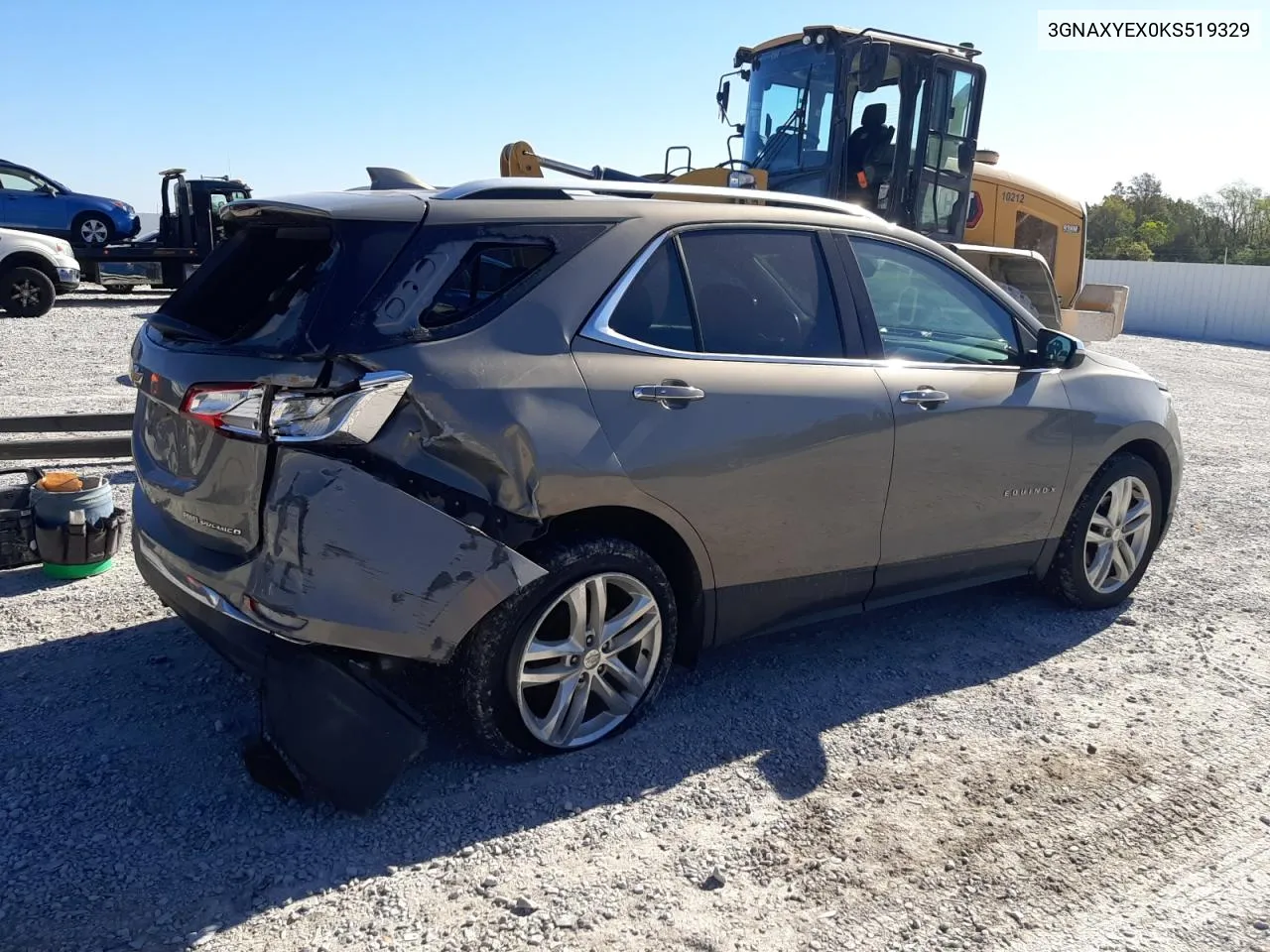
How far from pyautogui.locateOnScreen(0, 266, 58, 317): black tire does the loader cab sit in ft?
38.7

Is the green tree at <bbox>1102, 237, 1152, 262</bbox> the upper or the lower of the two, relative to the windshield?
upper

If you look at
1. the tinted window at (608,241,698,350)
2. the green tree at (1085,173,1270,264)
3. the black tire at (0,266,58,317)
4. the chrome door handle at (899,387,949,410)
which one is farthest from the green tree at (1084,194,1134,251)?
the tinted window at (608,241,698,350)

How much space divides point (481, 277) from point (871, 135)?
23.4 feet

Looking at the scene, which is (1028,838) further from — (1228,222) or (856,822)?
(1228,222)

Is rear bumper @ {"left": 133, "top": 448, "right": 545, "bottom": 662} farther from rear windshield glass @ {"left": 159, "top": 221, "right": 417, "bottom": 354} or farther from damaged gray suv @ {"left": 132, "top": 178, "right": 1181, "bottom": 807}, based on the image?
rear windshield glass @ {"left": 159, "top": 221, "right": 417, "bottom": 354}

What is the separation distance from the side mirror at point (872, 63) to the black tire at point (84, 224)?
16.6 meters

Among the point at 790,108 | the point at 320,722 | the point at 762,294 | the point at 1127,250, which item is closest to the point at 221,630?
the point at 320,722

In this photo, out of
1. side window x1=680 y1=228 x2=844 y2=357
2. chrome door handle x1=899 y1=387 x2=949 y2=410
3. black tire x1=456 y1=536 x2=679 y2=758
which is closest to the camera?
black tire x1=456 y1=536 x2=679 y2=758

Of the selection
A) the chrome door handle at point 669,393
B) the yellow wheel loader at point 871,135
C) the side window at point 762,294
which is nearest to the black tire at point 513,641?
the chrome door handle at point 669,393

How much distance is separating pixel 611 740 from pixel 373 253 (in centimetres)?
186

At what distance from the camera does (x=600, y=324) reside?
346 cm

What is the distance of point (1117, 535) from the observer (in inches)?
205

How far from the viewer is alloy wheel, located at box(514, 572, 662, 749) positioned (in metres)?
3.48

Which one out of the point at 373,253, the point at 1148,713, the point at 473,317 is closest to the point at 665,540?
the point at 473,317
